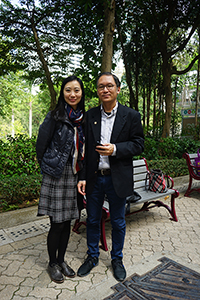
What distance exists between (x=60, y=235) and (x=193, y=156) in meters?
4.57

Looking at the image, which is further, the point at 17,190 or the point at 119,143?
the point at 17,190

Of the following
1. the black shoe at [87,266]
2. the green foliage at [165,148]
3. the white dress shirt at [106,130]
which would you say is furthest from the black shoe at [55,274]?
the green foliage at [165,148]

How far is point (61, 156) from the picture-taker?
7.82 feet

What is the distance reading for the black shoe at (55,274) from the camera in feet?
8.35

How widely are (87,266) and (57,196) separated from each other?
978 mm

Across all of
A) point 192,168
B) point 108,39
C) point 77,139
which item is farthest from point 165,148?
point 77,139

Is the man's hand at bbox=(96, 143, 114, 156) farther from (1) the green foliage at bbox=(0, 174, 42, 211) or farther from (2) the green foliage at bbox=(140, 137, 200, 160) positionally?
(2) the green foliage at bbox=(140, 137, 200, 160)

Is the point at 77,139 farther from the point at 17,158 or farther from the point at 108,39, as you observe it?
the point at 108,39

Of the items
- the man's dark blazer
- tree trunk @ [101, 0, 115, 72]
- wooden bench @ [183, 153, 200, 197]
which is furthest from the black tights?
wooden bench @ [183, 153, 200, 197]

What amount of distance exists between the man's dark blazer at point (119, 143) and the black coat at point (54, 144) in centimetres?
28

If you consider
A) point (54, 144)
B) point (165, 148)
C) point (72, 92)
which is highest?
point (72, 92)

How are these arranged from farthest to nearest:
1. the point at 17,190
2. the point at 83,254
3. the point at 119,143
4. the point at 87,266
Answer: the point at 17,190 → the point at 83,254 → the point at 87,266 → the point at 119,143

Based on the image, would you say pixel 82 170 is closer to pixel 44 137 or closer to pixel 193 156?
pixel 44 137

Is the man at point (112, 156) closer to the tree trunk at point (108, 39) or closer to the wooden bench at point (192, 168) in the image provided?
the tree trunk at point (108, 39)
